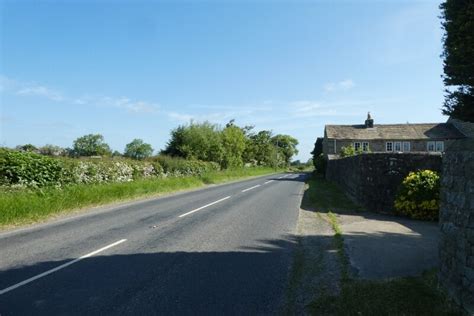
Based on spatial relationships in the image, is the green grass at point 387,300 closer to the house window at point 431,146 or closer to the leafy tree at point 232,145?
the leafy tree at point 232,145

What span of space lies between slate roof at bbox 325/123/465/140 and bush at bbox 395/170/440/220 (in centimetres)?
5033

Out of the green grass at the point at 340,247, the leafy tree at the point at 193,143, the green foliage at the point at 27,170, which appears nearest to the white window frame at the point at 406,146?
the leafy tree at the point at 193,143

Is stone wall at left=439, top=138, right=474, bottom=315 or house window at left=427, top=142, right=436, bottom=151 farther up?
house window at left=427, top=142, right=436, bottom=151

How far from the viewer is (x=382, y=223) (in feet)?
39.7

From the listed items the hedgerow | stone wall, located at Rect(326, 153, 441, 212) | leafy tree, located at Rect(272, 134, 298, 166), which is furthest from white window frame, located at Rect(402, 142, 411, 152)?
leafy tree, located at Rect(272, 134, 298, 166)

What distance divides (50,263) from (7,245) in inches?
93.1

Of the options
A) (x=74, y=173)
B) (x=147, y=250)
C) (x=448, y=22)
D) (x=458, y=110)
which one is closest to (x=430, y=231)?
(x=458, y=110)

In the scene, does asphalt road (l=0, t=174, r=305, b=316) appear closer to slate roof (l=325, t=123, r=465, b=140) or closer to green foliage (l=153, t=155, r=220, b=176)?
green foliage (l=153, t=155, r=220, b=176)

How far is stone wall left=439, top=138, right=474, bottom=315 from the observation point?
507 centimetres

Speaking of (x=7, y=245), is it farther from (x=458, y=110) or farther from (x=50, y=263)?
(x=458, y=110)

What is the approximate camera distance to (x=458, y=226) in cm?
549

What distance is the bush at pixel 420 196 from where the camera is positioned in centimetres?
1266

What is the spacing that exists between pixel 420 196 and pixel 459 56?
454 cm

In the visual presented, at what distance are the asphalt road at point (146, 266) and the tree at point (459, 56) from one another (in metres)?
6.16
